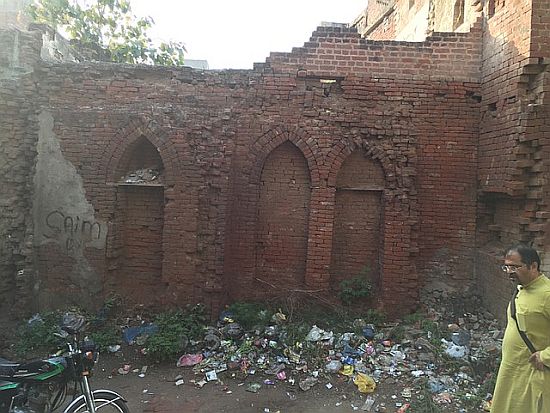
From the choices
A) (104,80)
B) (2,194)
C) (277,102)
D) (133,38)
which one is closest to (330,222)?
(277,102)

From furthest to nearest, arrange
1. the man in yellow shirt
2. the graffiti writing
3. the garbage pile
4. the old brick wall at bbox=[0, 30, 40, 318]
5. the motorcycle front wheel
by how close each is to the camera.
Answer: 1. the graffiti writing
2. the old brick wall at bbox=[0, 30, 40, 318]
3. the garbage pile
4. the motorcycle front wheel
5. the man in yellow shirt

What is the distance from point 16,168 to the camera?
7.17 meters

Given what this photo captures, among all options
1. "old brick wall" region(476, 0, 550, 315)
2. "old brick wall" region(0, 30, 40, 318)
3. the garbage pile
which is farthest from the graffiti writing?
"old brick wall" region(476, 0, 550, 315)

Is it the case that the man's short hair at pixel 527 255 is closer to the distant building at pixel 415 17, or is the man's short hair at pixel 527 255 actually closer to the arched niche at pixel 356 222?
the arched niche at pixel 356 222

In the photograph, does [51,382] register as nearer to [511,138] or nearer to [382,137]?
[382,137]

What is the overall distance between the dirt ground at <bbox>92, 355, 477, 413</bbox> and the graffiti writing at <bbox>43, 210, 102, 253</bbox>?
7.65ft

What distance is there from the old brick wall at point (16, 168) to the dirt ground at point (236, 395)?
234 centimetres

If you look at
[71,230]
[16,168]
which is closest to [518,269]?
[71,230]

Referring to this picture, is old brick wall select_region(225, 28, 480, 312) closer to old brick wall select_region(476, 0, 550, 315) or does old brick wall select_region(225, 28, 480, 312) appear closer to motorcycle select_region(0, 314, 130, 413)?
old brick wall select_region(476, 0, 550, 315)

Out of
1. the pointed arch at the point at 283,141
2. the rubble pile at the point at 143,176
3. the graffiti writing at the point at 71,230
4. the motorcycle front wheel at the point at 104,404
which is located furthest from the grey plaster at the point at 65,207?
the motorcycle front wheel at the point at 104,404

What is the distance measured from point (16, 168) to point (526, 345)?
7334mm

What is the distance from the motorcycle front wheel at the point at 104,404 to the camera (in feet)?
12.6

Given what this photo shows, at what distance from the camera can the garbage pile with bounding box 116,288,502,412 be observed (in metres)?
5.26

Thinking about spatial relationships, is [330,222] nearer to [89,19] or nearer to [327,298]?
[327,298]
